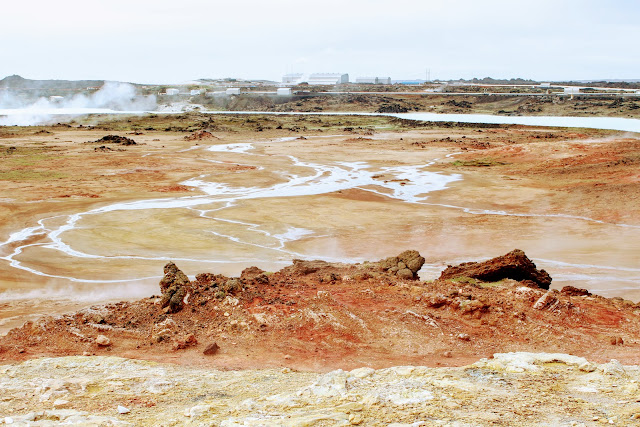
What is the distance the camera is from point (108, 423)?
294 inches

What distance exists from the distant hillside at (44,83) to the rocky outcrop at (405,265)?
551 ft

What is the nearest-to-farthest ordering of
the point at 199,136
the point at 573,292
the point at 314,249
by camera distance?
the point at 573,292 → the point at 314,249 → the point at 199,136

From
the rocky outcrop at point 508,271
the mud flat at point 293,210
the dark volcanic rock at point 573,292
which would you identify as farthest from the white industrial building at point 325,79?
the dark volcanic rock at point 573,292

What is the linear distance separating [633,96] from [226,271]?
93997 millimetres

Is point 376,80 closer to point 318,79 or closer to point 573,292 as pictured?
point 318,79

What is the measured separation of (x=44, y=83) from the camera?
174 meters

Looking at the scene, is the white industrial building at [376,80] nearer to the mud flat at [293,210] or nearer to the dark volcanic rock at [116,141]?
the mud flat at [293,210]

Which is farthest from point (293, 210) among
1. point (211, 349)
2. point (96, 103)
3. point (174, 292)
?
point (96, 103)

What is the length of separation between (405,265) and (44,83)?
179803 millimetres

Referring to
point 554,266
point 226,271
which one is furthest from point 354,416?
point 554,266

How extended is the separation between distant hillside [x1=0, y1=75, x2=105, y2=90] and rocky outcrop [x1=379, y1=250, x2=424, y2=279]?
551ft

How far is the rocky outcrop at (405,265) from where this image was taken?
1568cm

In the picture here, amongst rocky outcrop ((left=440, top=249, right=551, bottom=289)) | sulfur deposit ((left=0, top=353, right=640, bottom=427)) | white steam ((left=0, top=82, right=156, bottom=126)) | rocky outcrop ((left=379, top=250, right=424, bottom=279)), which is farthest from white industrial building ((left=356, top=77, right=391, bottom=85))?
sulfur deposit ((left=0, top=353, right=640, bottom=427))

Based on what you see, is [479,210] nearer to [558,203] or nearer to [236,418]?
[558,203]
